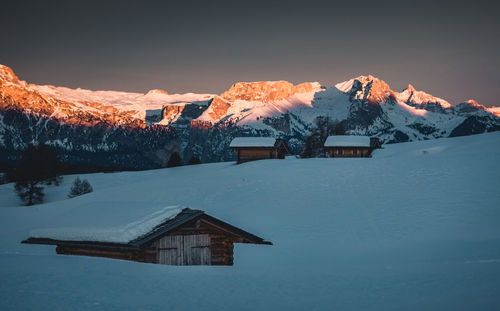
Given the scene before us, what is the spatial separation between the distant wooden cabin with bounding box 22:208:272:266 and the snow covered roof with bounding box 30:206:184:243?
0.49ft

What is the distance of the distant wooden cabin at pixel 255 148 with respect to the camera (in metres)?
61.8

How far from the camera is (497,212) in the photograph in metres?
25.5

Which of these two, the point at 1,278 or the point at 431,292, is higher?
the point at 1,278

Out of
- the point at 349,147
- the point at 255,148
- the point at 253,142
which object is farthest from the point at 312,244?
the point at 349,147

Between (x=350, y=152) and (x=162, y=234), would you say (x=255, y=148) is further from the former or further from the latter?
(x=162, y=234)

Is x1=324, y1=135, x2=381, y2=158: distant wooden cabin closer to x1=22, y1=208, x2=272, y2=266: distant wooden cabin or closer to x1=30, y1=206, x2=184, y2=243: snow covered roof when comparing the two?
x1=22, y1=208, x2=272, y2=266: distant wooden cabin

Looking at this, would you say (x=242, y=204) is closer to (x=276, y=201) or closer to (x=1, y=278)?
(x=276, y=201)

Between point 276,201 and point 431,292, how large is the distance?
21.7 m

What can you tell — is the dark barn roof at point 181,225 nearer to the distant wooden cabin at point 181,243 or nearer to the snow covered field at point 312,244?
the distant wooden cabin at point 181,243

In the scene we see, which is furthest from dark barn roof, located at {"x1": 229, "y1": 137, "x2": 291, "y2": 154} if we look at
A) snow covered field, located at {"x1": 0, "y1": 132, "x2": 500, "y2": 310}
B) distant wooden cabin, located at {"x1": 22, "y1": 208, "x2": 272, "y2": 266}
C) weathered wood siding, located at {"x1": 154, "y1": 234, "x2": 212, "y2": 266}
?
weathered wood siding, located at {"x1": 154, "y1": 234, "x2": 212, "y2": 266}

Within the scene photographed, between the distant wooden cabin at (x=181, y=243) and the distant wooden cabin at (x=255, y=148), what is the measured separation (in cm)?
4554

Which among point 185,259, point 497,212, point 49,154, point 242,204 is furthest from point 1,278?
point 49,154

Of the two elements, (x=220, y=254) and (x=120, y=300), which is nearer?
(x=120, y=300)

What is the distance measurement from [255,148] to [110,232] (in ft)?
161
